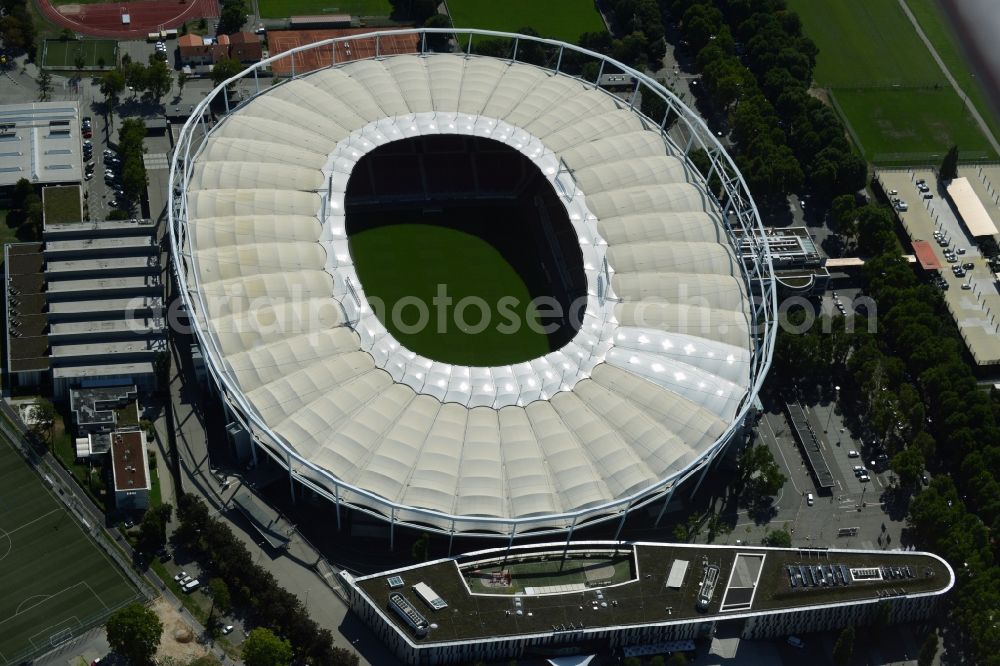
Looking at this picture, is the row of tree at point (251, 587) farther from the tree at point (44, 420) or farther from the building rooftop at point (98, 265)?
the building rooftop at point (98, 265)

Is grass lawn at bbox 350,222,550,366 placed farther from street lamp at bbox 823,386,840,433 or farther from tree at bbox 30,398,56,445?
tree at bbox 30,398,56,445

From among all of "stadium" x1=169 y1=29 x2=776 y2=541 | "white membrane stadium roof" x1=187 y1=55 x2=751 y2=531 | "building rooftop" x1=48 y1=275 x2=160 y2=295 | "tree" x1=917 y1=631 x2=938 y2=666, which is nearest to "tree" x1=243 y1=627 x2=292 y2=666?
"stadium" x1=169 y1=29 x2=776 y2=541

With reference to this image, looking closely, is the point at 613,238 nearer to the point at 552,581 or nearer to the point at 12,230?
the point at 552,581

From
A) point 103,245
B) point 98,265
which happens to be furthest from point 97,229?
point 98,265

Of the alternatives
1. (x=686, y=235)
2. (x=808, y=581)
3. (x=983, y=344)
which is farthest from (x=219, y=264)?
(x=983, y=344)

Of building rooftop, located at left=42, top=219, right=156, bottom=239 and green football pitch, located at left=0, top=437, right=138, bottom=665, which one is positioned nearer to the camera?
green football pitch, located at left=0, top=437, right=138, bottom=665

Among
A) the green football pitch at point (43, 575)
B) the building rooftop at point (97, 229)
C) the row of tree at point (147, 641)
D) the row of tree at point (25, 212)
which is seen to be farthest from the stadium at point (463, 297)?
the green football pitch at point (43, 575)
